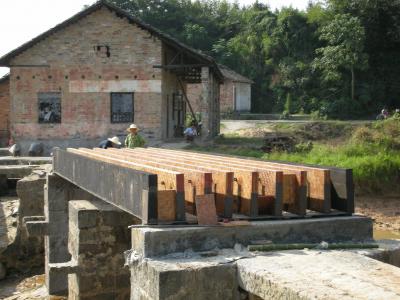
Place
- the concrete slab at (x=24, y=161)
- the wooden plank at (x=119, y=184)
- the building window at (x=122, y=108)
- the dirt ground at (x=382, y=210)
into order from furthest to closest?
the building window at (x=122, y=108) < the concrete slab at (x=24, y=161) < the dirt ground at (x=382, y=210) < the wooden plank at (x=119, y=184)

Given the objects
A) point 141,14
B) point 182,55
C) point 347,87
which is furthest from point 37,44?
point 141,14

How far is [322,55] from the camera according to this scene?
4200cm

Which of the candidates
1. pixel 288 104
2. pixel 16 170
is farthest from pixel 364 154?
pixel 288 104

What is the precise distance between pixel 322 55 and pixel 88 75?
83.8ft

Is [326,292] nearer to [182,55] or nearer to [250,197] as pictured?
[250,197]

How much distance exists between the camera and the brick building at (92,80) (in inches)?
811

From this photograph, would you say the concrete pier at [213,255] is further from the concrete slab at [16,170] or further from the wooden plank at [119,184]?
the concrete slab at [16,170]

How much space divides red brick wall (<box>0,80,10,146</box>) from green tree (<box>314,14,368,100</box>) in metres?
22.4

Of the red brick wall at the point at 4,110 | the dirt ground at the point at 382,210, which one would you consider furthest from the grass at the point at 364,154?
the red brick wall at the point at 4,110

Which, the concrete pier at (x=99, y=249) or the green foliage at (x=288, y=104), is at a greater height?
the green foliage at (x=288, y=104)

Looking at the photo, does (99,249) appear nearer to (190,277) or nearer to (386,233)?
(190,277)

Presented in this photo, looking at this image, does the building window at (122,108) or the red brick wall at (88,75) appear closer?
the red brick wall at (88,75)

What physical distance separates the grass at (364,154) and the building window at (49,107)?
239 inches

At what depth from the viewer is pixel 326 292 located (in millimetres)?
2695
